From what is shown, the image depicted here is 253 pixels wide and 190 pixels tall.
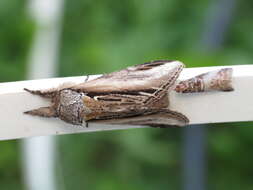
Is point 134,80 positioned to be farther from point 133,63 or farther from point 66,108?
point 133,63

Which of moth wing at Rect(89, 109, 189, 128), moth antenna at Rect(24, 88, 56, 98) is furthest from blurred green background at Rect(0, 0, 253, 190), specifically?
moth antenna at Rect(24, 88, 56, 98)

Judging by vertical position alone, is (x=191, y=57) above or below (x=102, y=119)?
above

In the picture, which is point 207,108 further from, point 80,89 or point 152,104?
point 80,89

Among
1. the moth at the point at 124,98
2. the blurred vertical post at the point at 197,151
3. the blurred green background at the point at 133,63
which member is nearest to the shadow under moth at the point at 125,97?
the moth at the point at 124,98

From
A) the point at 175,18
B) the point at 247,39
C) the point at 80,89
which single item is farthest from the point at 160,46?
the point at 80,89

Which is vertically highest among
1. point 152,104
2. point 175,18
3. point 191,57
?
point 175,18

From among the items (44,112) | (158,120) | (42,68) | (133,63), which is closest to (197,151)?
(133,63)

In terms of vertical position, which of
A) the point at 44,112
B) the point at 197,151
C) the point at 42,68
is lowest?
the point at 197,151
